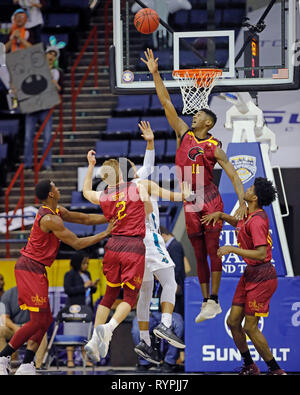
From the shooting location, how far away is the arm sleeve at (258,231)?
30.5ft

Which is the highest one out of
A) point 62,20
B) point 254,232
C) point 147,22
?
point 62,20

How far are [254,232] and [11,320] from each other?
15.6ft

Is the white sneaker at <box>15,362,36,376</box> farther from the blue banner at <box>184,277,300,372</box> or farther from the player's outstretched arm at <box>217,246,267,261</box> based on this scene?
the blue banner at <box>184,277,300,372</box>

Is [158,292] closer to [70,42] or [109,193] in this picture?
[109,193]

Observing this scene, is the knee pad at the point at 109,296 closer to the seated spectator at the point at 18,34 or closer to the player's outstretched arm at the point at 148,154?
the player's outstretched arm at the point at 148,154

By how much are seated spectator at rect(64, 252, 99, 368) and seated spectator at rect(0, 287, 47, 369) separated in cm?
48

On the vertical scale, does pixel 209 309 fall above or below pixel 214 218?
below

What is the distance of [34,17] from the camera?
1803 cm

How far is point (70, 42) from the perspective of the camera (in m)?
19.5

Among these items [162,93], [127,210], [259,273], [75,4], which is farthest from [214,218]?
[75,4]

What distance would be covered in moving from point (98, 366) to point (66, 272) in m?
1.42

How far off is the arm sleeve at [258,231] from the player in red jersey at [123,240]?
3.60ft

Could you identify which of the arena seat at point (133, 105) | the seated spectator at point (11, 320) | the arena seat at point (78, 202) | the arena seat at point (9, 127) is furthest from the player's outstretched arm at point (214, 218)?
the arena seat at point (9, 127)

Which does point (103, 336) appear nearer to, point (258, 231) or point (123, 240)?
point (123, 240)
